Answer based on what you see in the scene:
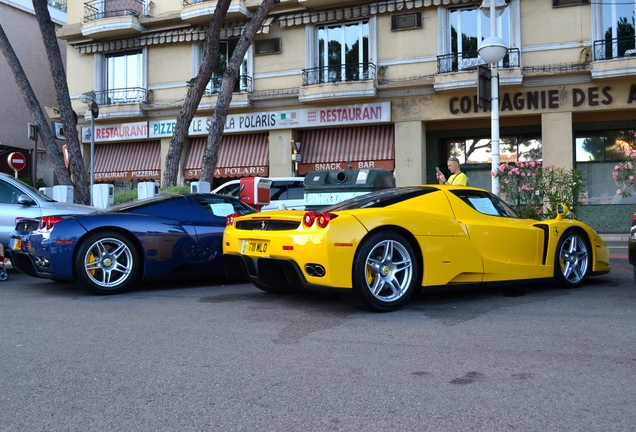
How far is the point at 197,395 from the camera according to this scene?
330cm

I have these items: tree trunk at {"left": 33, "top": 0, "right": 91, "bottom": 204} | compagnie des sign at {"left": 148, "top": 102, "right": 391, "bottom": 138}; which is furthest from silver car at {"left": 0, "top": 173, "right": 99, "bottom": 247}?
compagnie des sign at {"left": 148, "top": 102, "right": 391, "bottom": 138}

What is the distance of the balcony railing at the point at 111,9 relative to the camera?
22703 mm

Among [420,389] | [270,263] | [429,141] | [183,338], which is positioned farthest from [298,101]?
[420,389]

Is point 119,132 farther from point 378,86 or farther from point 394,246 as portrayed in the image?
point 394,246

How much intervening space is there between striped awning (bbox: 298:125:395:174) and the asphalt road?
14124 millimetres

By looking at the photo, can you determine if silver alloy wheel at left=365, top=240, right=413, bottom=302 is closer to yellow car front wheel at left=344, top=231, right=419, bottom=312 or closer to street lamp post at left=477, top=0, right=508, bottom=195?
yellow car front wheel at left=344, top=231, right=419, bottom=312

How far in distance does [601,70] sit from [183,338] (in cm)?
1616

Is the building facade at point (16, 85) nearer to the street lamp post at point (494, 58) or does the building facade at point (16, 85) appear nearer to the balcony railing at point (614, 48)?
the street lamp post at point (494, 58)

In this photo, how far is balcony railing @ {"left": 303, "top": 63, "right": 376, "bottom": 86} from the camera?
19.9 meters

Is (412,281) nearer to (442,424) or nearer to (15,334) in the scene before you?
(442,424)

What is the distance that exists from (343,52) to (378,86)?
1.88 metres

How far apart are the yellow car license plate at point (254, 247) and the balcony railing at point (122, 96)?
18.2 meters

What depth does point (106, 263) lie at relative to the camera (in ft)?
23.4

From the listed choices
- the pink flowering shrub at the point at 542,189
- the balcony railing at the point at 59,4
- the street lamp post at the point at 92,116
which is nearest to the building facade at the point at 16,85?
the balcony railing at the point at 59,4
